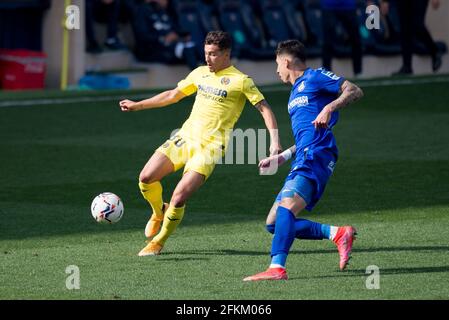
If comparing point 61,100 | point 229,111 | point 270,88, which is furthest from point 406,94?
point 229,111

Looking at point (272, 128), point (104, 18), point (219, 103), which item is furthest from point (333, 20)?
point (272, 128)

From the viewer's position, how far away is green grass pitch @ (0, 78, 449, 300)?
30.7 ft

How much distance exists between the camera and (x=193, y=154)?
10938 mm

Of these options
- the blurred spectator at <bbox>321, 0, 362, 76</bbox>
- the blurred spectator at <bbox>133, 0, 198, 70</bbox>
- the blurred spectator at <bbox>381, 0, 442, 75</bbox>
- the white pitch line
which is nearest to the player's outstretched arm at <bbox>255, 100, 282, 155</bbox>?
the white pitch line

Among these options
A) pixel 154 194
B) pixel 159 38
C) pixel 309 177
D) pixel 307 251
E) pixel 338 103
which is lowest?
pixel 307 251

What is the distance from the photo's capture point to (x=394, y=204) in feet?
43.4

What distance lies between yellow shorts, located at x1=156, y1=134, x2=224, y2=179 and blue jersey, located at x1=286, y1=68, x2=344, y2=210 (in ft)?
3.48

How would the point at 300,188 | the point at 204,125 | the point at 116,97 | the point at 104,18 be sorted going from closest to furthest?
the point at 300,188
the point at 204,125
the point at 116,97
the point at 104,18

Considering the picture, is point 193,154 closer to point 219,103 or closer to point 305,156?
point 219,103

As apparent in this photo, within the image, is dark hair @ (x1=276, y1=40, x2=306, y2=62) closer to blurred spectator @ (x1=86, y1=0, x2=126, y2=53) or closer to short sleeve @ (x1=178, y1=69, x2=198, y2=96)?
short sleeve @ (x1=178, y1=69, x2=198, y2=96)

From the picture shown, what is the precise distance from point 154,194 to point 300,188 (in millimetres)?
1938

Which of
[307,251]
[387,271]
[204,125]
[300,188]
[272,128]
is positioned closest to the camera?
[300,188]

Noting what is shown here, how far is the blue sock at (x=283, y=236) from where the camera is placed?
9500 millimetres
